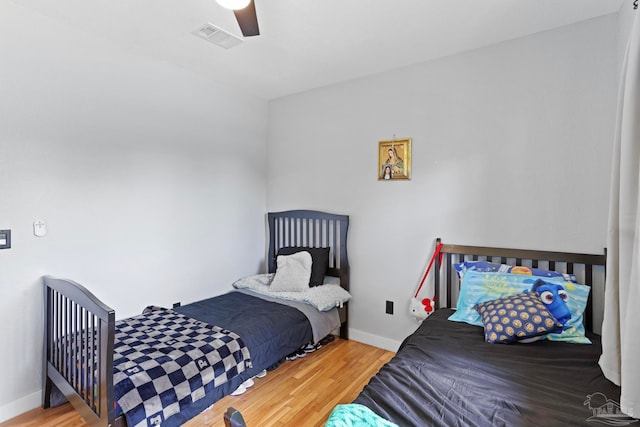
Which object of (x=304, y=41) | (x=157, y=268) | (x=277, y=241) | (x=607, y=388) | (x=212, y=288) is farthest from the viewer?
(x=277, y=241)

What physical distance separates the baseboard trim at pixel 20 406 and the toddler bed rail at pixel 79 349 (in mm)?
62

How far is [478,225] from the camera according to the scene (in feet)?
8.30

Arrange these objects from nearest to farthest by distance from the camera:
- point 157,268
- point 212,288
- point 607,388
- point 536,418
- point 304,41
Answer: point 536,418 < point 607,388 < point 304,41 < point 157,268 < point 212,288

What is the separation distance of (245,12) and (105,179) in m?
1.65

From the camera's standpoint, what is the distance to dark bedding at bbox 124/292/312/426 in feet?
7.39

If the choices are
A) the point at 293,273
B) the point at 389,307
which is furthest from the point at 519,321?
the point at 293,273

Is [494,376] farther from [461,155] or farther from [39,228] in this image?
[39,228]

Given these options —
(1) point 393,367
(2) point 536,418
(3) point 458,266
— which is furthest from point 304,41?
(2) point 536,418

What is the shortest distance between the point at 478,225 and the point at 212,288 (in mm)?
2441

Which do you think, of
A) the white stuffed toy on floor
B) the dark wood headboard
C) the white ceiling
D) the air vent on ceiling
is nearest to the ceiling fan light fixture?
the white ceiling

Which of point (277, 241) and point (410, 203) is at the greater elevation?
point (410, 203)

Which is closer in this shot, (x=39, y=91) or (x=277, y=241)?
(x=39, y=91)

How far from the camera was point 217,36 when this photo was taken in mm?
2352

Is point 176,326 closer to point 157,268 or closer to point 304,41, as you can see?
→ point 157,268
